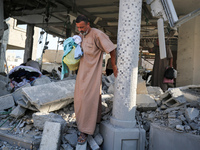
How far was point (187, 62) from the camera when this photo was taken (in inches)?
261

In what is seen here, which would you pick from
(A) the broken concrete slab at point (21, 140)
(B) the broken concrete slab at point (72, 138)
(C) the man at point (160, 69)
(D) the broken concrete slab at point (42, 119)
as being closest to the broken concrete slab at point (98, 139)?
(B) the broken concrete slab at point (72, 138)

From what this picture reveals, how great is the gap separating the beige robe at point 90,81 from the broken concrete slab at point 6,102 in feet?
6.09

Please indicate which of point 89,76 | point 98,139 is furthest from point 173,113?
point 89,76

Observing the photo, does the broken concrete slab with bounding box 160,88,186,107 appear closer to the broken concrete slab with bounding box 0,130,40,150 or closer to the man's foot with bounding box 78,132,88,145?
the man's foot with bounding box 78,132,88,145

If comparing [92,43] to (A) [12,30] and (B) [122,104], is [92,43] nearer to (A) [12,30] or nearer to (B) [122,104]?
(B) [122,104]

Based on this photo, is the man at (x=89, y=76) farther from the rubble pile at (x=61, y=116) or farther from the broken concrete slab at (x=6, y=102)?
the broken concrete slab at (x=6, y=102)

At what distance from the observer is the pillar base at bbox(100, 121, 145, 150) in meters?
2.98

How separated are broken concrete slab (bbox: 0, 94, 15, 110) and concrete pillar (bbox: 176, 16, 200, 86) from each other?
17.0ft

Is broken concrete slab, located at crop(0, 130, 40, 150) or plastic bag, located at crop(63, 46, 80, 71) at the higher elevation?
plastic bag, located at crop(63, 46, 80, 71)

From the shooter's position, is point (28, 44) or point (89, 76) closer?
point (89, 76)

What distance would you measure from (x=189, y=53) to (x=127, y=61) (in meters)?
4.31

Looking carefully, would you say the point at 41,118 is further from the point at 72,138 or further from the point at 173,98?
the point at 173,98

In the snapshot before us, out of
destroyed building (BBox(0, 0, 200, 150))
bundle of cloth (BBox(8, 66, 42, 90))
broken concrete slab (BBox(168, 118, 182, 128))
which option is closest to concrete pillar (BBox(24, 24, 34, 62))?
bundle of cloth (BBox(8, 66, 42, 90))

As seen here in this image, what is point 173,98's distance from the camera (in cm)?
374
